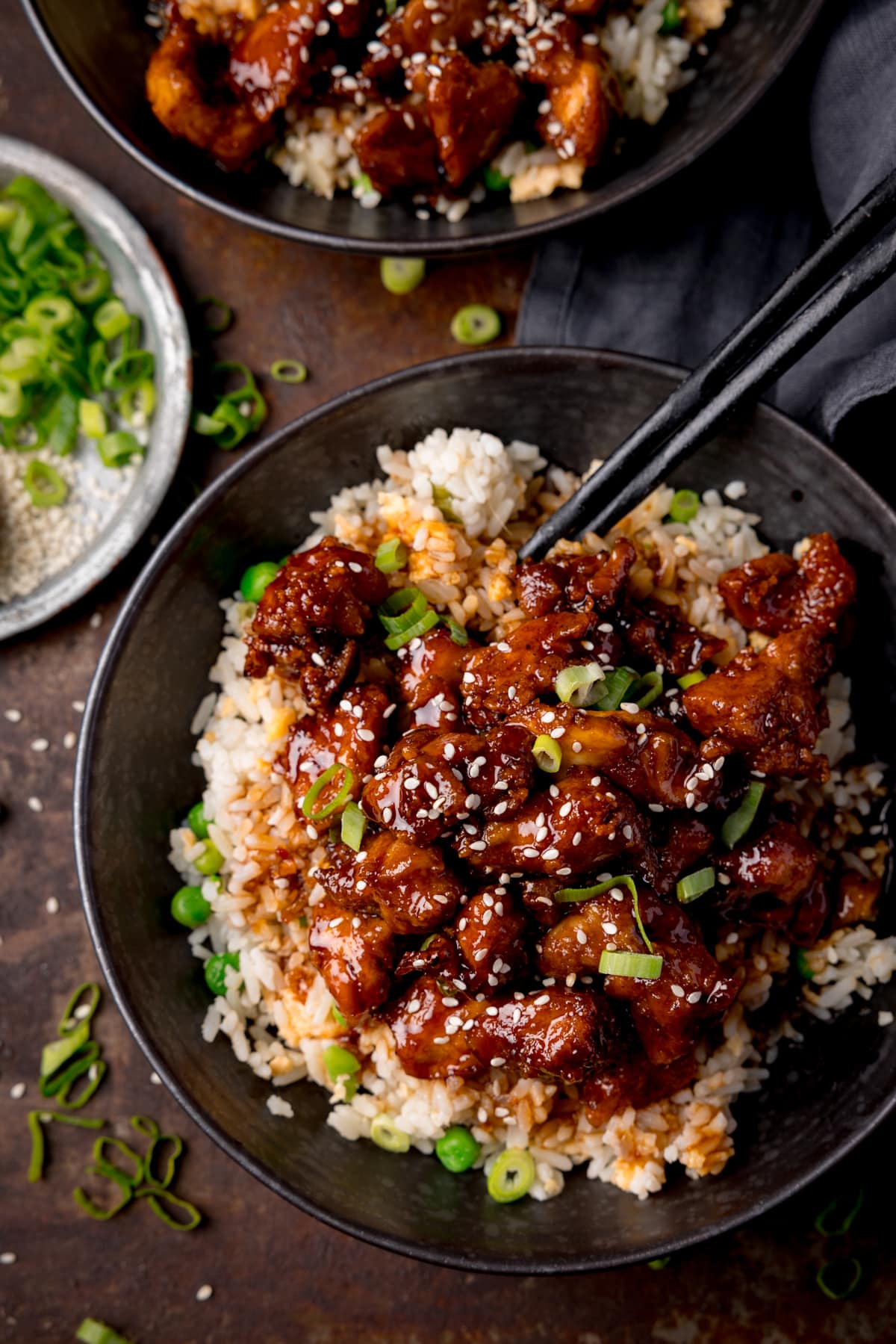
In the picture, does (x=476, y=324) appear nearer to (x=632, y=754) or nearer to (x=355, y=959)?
(x=632, y=754)

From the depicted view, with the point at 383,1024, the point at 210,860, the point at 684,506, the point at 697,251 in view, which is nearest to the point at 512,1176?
the point at 383,1024

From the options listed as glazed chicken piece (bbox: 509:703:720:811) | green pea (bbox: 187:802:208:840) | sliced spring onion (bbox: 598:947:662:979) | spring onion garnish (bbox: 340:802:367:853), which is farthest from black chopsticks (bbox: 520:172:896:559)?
green pea (bbox: 187:802:208:840)

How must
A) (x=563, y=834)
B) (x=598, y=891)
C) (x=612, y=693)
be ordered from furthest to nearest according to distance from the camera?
(x=612, y=693), (x=598, y=891), (x=563, y=834)

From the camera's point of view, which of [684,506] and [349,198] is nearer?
→ [684,506]

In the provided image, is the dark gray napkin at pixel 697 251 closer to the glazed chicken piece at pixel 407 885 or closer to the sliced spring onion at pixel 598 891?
the sliced spring onion at pixel 598 891

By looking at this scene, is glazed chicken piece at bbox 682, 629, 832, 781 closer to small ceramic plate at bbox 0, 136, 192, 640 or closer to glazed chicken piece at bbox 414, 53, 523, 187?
glazed chicken piece at bbox 414, 53, 523, 187

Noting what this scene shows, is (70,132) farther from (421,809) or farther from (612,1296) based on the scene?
(612,1296)
